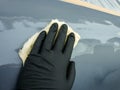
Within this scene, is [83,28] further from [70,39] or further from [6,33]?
[6,33]

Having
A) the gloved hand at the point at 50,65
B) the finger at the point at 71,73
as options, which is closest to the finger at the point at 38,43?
the gloved hand at the point at 50,65

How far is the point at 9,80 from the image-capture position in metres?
0.73

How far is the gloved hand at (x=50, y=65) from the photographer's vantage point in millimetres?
710

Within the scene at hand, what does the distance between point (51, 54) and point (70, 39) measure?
0.27 feet

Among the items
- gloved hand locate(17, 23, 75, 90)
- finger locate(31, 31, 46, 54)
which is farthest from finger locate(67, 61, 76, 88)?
finger locate(31, 31, 46, 54)

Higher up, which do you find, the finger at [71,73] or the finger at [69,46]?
the finger at [69,46]

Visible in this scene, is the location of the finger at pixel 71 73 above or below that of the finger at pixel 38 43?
below

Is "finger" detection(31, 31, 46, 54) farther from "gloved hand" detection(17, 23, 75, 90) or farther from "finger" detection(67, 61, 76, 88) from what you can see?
"finger" detection(67, 61, 76, 88)

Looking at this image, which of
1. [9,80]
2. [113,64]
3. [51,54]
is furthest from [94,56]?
[9,80]

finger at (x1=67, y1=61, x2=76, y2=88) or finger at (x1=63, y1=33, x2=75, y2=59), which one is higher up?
finger at (x1=63, y1=33, x2=75, y2=59)

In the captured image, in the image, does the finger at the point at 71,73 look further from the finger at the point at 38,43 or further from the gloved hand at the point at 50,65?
the finger at the point at 38,43

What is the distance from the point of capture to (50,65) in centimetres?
73

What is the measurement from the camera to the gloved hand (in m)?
0.71

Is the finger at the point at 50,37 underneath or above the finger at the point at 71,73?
above
